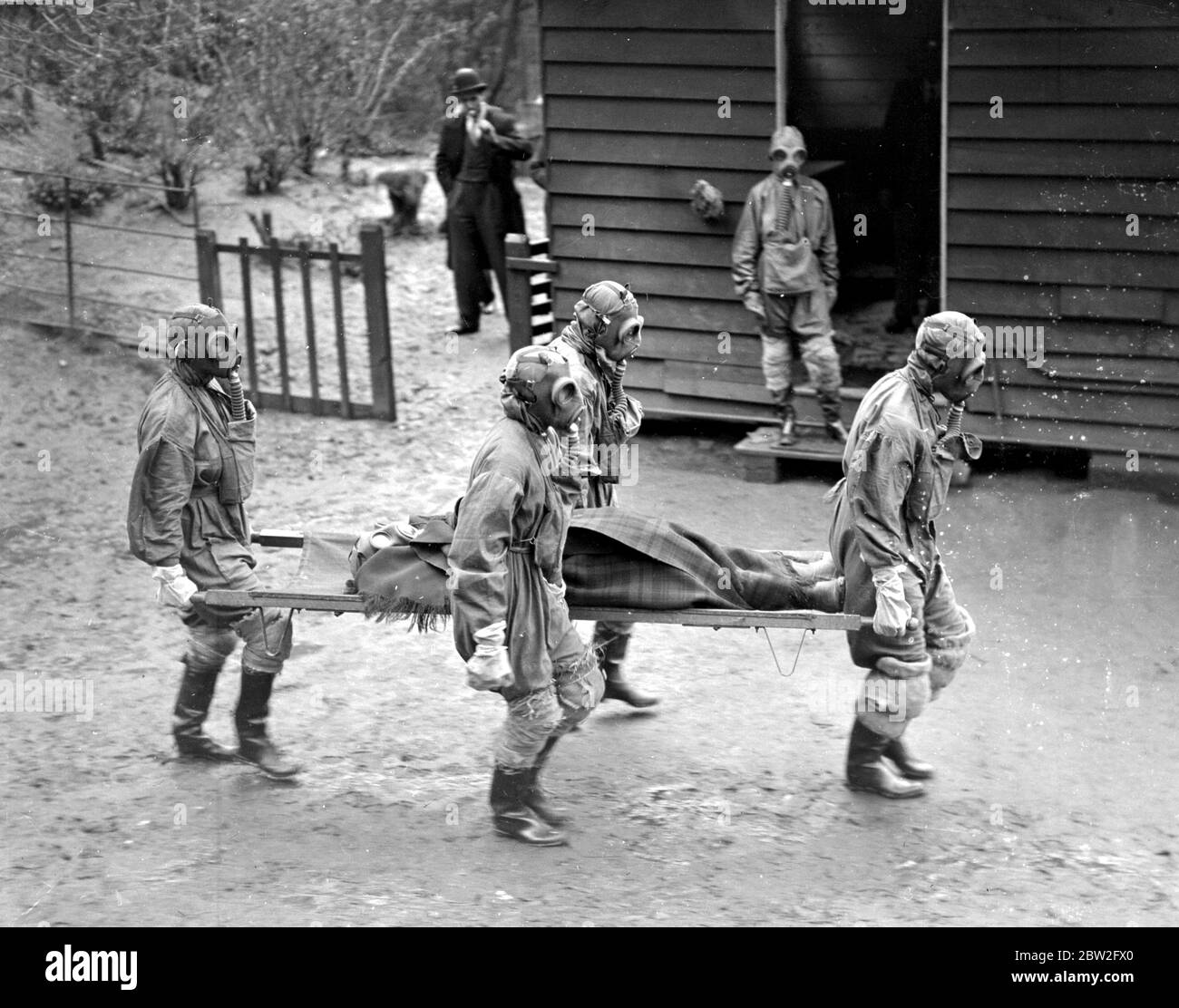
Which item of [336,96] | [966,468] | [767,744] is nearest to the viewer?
[767,744]

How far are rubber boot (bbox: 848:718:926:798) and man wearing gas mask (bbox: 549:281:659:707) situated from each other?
4.06 feet

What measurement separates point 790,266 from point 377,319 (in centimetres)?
312

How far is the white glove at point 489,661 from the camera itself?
5.41 m

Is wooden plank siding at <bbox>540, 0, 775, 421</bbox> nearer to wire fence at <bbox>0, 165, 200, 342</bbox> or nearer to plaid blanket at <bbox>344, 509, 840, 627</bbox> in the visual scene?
wire fence at <bbox>0, 165, 200, 342</bbox>

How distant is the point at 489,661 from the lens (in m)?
5.41

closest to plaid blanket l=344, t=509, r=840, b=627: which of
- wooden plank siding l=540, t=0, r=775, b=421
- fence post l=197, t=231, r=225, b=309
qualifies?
wooden plank siding l=540, t=0, r=775, b=421

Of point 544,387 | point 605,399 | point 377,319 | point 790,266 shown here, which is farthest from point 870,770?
point 377,319

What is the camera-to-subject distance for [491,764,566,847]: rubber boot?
585 cm

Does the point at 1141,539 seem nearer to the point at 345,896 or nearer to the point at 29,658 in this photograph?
the point at 345,896

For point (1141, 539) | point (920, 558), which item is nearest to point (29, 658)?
point (920, 558)

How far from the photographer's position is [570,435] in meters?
6.05

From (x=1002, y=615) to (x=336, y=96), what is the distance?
10806 millimetres

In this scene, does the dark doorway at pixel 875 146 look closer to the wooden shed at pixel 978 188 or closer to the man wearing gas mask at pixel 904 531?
the wooden shed at pixel 978 188

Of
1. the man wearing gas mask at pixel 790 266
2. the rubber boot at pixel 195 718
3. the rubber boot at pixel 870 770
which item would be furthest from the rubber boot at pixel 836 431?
the rubber boot at pixel 195 718
